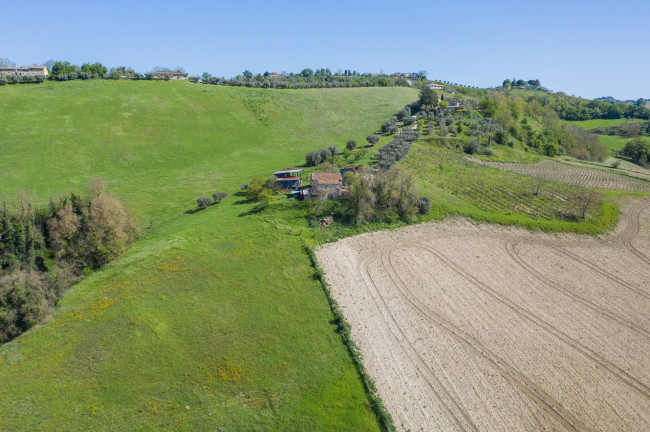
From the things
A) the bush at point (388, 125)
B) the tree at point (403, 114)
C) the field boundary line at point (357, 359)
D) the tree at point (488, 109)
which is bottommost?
the field boundary line at point (357, 359)

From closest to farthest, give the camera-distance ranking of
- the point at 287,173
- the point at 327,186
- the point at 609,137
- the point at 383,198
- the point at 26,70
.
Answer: the point at 383,198
the point at 327,186
the point at 287,173
the point at 609,137
the point at 26,70

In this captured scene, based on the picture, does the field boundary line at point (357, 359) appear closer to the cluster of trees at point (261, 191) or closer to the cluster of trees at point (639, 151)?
the cluster of trees at point (261, 191)

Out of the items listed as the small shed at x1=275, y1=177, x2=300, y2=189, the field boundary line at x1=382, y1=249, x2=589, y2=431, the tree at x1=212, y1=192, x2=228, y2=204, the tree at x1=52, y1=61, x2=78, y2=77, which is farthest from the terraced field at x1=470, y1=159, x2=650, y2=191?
the tree at x1=52, y1=61, x2=78, y2=77

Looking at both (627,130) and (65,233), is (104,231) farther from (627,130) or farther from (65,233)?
(627,130)

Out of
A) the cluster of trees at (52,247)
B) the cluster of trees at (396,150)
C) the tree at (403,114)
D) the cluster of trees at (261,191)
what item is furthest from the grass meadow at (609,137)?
the cluster of trees at (52,247)

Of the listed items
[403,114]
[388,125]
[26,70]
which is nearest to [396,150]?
[388,125]

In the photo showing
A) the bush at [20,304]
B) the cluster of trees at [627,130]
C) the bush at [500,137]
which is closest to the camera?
the bush at [20,304]
